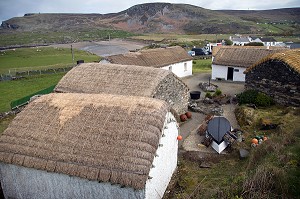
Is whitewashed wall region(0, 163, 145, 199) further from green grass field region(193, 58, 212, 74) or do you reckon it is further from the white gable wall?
green grass field region(193, 58, 212, 74)

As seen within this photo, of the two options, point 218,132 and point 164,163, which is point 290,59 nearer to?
point 218,132

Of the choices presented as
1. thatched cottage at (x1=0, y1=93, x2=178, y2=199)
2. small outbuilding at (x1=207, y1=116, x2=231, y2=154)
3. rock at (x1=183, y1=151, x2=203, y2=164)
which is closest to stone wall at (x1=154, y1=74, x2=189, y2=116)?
small outbuilding at (x1=207, y1=116, x2=231, y2=154)

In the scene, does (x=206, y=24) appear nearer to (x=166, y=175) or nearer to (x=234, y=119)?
(x=234, y=119)

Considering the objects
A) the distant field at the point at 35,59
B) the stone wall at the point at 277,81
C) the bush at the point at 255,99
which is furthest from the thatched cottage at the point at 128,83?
the distant field at the point at 35,59

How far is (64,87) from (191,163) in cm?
1284

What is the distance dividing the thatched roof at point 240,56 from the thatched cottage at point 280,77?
793 cm

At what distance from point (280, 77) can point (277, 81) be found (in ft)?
1.52

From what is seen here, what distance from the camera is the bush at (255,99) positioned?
84.6 ft

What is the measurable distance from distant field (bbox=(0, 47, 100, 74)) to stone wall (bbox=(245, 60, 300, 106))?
37.3 metres

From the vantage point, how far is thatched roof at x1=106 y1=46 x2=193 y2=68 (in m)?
35.0

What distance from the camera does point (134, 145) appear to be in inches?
483

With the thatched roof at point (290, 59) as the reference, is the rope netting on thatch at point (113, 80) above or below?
below

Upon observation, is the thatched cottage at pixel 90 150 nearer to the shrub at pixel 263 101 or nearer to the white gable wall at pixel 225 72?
the shrub at pixel 263 101

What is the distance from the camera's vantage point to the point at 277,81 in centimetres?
2602
